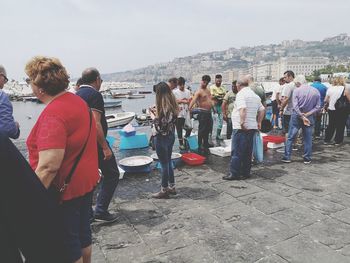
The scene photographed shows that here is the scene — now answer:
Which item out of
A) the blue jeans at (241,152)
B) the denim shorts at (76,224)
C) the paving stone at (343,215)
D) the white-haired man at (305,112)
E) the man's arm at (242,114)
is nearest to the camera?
the denim shorts at (76,224)

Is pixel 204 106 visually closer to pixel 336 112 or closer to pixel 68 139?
pixel 336 112

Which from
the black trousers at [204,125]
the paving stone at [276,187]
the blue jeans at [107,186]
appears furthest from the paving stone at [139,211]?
the black trousers at [204,125]

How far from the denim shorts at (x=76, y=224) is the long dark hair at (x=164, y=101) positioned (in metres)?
2.01

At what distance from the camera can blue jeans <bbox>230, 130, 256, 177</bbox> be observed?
478 centimetres

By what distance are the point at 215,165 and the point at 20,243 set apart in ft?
15.7

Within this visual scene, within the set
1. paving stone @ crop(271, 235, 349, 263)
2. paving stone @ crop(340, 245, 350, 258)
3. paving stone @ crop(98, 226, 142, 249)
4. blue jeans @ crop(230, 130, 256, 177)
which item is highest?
blue jeans @ crop(230, 130, 256, 177)

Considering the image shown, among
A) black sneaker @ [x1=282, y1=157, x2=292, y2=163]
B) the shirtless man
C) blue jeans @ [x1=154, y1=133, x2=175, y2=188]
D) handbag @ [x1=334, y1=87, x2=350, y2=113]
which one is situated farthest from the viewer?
handbag @ [x1=334, y1=87, x2=350, y2=113]

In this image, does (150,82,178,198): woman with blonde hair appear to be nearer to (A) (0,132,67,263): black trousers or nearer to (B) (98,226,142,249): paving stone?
(B) (98,226,142,249): paving stone

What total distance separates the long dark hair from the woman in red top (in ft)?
6.37

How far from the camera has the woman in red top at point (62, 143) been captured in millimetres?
1671

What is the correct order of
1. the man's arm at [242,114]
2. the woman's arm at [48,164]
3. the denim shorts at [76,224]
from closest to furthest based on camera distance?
the woman's arm at [48,164], the denim shorts at [76,224], the man's arm at [242,114]

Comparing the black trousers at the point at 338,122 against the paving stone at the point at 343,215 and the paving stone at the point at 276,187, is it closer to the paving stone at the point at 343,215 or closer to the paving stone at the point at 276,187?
the paving stone at the point at 276,187

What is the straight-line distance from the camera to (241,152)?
4.83 meters

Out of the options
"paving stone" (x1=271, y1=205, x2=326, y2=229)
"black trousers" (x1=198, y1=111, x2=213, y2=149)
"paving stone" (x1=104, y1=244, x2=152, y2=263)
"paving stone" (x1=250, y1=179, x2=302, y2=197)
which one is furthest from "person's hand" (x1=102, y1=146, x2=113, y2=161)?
"black trousers" (x1=198, y1=111, x2=213, y2=149)
